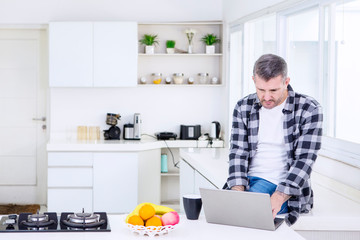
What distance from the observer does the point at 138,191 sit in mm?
5551

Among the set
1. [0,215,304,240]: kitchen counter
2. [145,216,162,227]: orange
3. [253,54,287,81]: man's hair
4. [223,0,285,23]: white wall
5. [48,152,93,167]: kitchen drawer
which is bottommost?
[48,152,93,167]: kitchen drawer

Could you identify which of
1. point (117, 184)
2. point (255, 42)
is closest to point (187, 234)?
point (255, 42)

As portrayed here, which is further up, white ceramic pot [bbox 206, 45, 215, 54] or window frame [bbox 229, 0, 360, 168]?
white ceramic pot [bbox 206, 45, 215, 54]

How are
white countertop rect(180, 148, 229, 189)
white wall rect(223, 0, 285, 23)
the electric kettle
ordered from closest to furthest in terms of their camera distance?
white countertop rect(180, 148, 229, 189) < white wall rect(223, 0, 285, 23) < the electric kettle

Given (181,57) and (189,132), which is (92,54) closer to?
(181,57)

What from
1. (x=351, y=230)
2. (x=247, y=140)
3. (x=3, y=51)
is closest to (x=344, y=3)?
(x=247, y=140)

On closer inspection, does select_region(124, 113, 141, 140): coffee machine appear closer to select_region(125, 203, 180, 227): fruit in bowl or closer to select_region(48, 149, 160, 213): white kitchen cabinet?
select_region(48, 149, 160, 213): white kitchen cabinet

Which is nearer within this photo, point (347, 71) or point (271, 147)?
point (271, 147)

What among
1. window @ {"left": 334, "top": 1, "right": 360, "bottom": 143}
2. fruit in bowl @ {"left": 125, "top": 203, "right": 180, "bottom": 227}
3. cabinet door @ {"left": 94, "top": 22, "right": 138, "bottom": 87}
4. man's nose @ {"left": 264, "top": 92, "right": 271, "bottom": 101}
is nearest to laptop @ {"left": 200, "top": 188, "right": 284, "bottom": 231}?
fruit in bowl @ {"left": 125, "top": 203, "right": 180, "bottom": 227}

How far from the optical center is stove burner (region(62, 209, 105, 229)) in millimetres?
2102

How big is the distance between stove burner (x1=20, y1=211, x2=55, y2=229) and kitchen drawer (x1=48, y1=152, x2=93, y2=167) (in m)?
3.32

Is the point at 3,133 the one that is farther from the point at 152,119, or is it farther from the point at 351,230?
the point at 351,230

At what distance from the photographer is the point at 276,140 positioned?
2.64m

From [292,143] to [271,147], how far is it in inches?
5.2
